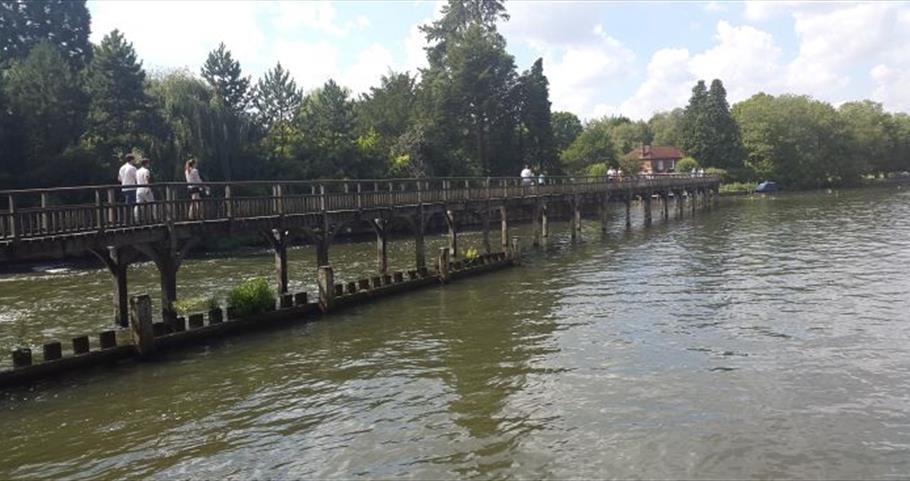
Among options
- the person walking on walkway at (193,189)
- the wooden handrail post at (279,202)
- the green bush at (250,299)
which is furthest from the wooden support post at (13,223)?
the wooden handrail post at (279,202)

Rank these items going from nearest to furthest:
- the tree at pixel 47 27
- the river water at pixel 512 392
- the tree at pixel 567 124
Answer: the river water at pixel 512 392 → the tree at pixel 47 27 → the tree at pixel 567 124

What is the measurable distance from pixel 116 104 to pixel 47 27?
2891 cm

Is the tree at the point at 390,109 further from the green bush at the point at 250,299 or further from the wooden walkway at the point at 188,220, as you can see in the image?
the green bush at the point at 250,299

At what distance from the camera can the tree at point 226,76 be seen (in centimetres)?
6549

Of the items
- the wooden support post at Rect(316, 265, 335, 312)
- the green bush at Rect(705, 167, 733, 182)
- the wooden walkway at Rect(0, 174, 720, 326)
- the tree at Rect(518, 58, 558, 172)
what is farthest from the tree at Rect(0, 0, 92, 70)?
the green bush at Rect(705, 167, 733, 182)

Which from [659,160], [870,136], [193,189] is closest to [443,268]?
[193,189]

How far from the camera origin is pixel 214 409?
1575 cm

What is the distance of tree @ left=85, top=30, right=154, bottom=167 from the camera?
52.9 metres

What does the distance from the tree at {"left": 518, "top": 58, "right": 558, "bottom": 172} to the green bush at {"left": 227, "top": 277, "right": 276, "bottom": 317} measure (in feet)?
216

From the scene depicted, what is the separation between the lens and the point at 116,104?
54.4m

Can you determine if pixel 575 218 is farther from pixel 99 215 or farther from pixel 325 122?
pixel 99 215

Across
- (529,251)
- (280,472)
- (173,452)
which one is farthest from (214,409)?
(529,251)

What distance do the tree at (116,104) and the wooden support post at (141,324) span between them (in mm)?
36405

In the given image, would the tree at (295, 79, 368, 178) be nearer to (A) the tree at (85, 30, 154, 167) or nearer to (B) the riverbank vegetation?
(B) the riverbank vegetation
